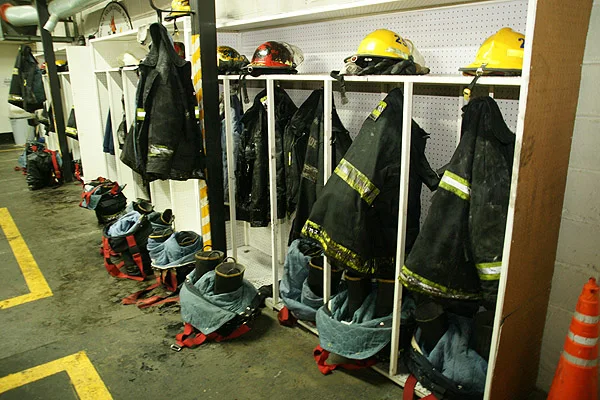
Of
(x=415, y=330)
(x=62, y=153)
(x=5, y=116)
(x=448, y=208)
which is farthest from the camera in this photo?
(x=5, y=116)

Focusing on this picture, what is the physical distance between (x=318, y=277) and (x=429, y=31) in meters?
1.48

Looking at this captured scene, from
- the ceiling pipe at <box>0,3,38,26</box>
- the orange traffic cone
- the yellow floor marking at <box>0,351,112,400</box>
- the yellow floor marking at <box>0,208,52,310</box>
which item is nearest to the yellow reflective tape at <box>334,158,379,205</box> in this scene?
the orange traffic cone

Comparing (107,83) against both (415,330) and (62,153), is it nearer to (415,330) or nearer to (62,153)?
(62,153)

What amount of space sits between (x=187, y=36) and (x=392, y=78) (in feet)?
5.37

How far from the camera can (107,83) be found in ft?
15.6

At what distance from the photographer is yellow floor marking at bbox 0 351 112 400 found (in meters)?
2.25

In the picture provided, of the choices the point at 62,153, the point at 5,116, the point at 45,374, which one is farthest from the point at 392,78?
the point at 5,116

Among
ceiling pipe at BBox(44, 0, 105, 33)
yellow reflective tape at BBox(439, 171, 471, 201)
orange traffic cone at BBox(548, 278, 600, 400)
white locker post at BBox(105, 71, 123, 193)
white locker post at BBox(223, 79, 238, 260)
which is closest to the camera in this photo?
orange traffic cone at BBox(548, 278, 600, 400)

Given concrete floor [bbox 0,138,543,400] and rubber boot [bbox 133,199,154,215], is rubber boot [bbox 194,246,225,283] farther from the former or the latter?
rubber boot [bbox 133,199,154,215]

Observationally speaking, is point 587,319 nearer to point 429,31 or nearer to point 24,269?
point 429,31

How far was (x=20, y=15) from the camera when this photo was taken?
7.27 m

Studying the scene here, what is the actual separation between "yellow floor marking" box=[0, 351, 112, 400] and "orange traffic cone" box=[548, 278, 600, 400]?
2063mm

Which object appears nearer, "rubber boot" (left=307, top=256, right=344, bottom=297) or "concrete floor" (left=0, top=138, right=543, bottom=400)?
"concrete floor" (left=0, top=138, right=543, bottom=400)

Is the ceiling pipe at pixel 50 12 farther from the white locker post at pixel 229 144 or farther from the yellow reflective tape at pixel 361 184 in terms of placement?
the yellow reflective tape at pixel 361 184
